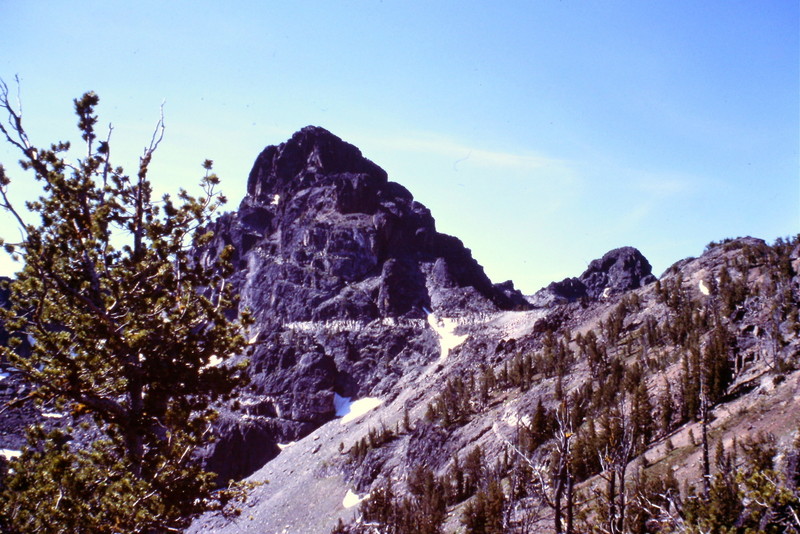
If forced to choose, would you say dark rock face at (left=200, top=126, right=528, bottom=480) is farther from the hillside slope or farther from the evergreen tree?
the evergreen tree

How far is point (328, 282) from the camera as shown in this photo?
114m

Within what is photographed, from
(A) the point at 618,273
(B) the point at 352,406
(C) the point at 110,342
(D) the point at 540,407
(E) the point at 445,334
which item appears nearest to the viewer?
(C) the point at 110,342

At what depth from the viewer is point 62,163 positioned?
916 cm

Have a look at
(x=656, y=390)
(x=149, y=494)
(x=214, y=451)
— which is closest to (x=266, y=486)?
(x=214, y=451)

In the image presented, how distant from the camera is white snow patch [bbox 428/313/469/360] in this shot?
94238 mm

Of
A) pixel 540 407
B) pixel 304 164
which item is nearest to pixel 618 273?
pixel 304 164

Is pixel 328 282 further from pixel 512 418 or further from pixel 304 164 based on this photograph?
pixel 512 418

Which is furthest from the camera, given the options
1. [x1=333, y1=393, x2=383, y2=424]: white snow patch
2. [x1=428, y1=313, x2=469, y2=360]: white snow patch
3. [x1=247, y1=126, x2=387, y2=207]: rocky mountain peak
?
[x1=247, y1=126, x2=387, y2=207]: rocky mountain peak

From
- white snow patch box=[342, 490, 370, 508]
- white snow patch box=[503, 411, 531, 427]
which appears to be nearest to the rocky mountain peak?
white snow patch box=[342, 490, 370, 508]

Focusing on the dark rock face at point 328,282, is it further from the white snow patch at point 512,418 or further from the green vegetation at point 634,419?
the white snow patch at point 512,418

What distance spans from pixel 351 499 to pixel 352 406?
Answer: 37.6m

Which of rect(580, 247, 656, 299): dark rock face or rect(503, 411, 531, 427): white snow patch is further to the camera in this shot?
rect(580, 247, 656, 299): dark rock face

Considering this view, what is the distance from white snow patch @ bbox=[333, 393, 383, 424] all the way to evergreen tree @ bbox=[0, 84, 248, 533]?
249 feet

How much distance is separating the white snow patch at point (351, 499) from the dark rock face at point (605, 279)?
93.7 meters
